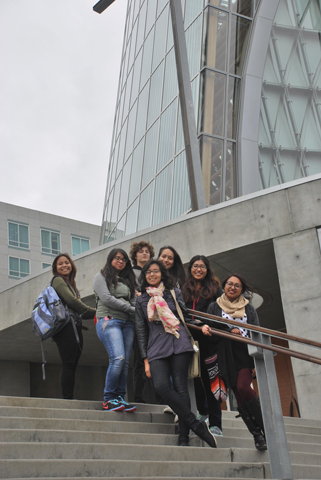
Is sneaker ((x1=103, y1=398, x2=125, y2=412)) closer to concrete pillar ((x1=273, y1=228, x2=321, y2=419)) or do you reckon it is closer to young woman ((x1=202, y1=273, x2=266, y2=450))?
young woman ((x1=202, y1=273, x2=266, y2=450))

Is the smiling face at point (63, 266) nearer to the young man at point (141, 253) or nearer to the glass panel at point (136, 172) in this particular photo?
the young man at point (141, 253)

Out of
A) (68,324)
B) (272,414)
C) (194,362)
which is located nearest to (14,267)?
(68,324)

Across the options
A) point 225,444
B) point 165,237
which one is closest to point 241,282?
point 225,444

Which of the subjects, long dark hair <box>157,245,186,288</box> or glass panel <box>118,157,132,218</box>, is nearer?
long dark hair <box>157,245,186,288</box>

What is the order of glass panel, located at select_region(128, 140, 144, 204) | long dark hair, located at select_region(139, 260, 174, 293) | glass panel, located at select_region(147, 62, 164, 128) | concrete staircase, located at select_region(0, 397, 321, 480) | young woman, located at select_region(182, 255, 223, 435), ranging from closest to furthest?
concrete staircase, located at select_region(0, 397, 321, 480)
young woman, located at select_region(182, 255, 223, 435)
long dark hair, located at select_region(139, 260, 174, 293)
glass panel, located at select_region(147, 62, 164, 128)
glass panel, located at select_region(128, 140, 144, 204)

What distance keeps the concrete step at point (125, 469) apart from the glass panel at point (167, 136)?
43.7ft

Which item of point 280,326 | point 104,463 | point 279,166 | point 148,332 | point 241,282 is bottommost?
point 104,463

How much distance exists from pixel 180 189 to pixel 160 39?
8.10 meters

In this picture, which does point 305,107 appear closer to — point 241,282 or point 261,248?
point 261,248

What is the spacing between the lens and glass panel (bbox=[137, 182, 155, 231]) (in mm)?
17575

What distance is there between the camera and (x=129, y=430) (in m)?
5.21

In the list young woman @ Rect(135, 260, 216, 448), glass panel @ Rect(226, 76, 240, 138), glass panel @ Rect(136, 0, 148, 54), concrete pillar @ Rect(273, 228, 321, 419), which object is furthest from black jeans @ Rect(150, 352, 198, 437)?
glass panel @ Rect(136, 0, 148, 54)

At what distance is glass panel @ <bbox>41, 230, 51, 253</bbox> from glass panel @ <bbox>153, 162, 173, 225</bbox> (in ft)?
92.9

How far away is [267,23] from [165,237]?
10.1 m
